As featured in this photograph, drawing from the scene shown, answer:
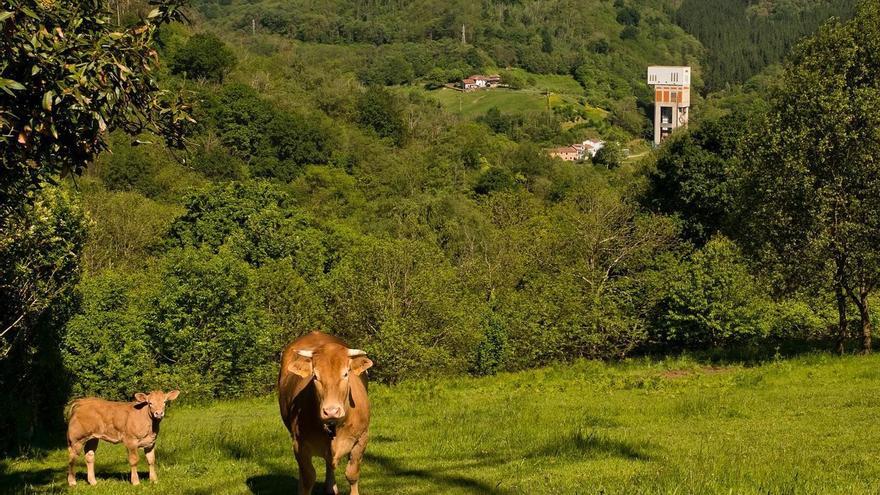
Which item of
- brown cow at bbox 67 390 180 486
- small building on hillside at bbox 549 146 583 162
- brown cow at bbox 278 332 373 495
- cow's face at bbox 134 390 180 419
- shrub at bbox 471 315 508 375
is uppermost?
small building on hillside at bbox 549 146 583 162

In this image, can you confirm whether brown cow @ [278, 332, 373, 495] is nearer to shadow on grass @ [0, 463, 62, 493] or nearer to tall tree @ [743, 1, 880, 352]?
shadow on grass @ [0, 463, 62, 493]

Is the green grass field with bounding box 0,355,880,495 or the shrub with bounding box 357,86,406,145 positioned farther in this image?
the shrub with bounding box 357,86,406,145

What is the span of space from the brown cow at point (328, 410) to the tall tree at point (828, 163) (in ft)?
67.0

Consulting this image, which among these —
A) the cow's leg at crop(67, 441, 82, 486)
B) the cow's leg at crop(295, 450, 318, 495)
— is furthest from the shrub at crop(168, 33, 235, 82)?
the cow's leg at crop(295, 450, 318, 495)

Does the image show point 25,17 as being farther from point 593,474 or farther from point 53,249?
point 53,249

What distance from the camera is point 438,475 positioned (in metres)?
12.3

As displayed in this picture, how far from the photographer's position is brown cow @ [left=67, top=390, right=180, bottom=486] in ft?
43.4

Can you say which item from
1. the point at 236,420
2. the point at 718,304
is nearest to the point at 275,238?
the point at 718,304

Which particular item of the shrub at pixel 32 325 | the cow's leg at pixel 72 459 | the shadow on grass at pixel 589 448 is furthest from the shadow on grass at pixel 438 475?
the shrub at pixel 32 325

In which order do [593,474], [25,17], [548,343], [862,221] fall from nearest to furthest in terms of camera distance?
1. [25,17]
2. [593,474]
3. [862,221]
4. [548,343]

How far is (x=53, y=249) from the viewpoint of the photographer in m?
28.0

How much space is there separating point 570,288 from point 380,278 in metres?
9.42

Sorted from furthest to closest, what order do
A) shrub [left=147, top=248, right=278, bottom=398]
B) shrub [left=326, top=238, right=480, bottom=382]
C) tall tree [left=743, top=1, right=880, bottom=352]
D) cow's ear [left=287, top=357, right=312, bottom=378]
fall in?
shrub [left=326, top=238, right=480, bottom=382], shrub [left=147, top=248, right=278, bottom=398], tall tree [left=743, top=1, right=880, bottom=352], cow's ear [left=287, top=357, right=312, bottom=378]

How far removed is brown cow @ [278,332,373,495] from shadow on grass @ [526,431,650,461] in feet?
14.9
